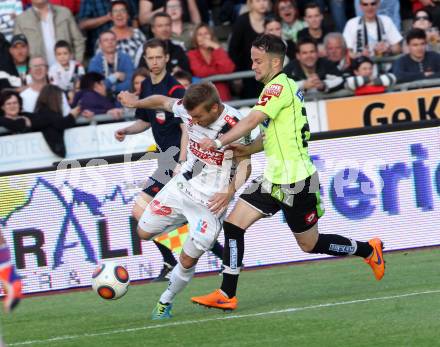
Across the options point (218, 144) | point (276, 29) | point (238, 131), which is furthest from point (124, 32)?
point (218, 144)

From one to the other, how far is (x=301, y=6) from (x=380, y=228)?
566cm

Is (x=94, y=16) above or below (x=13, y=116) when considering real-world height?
above

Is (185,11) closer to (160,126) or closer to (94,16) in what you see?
(94,16)

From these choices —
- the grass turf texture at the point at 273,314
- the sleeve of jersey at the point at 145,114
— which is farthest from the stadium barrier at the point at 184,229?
the sleeve of jersey at the point at 145,114

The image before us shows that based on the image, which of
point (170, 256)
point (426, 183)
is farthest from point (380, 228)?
point (170, 256)

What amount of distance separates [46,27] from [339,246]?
741cm

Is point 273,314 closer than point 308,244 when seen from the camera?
Yes

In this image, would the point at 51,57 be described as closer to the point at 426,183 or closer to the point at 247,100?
the point at 247,100

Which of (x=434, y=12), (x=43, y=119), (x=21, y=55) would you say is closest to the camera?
(x=43, y=119)

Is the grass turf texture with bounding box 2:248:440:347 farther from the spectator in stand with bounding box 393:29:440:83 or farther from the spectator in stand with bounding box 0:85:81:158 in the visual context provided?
the spectator in stand with bounding box 393:29:440:83

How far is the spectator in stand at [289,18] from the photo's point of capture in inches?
611

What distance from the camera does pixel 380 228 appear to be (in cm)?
1168

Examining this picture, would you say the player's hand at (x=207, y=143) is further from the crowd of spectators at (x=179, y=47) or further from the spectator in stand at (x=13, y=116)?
the spectator in stand at (x=13, y=116)

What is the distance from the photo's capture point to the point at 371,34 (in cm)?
1528
